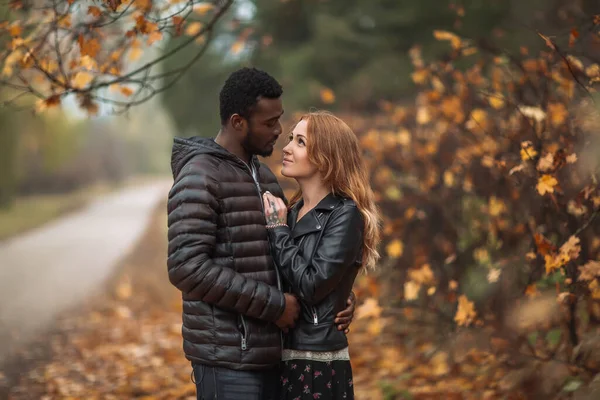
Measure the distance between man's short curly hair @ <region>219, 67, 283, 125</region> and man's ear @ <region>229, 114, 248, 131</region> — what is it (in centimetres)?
1

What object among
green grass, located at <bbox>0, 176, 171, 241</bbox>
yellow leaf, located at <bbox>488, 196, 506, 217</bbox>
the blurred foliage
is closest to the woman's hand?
yellow leaf, located at <bbox>488, 196, 506, 217</bbox>

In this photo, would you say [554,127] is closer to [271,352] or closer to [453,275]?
[453,275]

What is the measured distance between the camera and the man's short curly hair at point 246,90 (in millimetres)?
2838

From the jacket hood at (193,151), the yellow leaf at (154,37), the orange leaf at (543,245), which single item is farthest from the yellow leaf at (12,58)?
the orange leaf at (543,245)

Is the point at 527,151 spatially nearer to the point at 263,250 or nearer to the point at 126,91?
the point at 263,250

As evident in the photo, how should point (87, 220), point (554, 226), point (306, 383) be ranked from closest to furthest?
point (306, 383) < point (554, 226) < point (87, 220)

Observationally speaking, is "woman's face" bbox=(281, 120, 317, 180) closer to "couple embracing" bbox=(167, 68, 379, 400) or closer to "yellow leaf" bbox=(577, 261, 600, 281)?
"couple embracing" bbox=(167, 68, 379, 400)

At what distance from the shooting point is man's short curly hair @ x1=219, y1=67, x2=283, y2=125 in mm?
2838

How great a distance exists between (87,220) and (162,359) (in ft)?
48.2

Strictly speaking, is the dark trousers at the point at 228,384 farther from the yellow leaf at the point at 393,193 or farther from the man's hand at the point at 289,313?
the yellow leaf at the point at 393,193

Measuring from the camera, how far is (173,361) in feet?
21.8

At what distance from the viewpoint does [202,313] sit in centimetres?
283

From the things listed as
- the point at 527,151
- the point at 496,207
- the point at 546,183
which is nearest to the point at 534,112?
the point at 527,151

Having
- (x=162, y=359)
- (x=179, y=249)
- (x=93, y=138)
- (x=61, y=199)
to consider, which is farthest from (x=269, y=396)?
(x=93, y=138)
